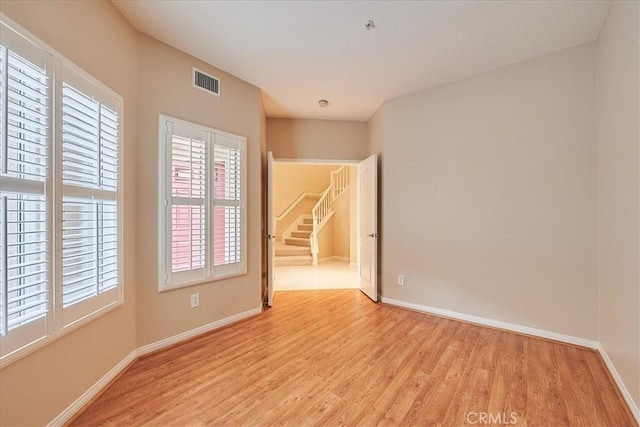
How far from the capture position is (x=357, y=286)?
16.7ft

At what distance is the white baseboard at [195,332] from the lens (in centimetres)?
263

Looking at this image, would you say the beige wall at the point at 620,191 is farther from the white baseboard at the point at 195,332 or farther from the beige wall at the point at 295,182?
the beige wall at the point at 295,182

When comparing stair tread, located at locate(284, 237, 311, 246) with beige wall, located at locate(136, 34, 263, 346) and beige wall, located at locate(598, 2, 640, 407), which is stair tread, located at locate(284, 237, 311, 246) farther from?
beige wall, located at locate(598, 2, 640, 407)

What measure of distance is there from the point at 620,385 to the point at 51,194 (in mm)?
3909

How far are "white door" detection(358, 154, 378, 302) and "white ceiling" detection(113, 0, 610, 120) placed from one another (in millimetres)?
1283

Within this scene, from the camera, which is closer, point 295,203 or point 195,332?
point 195,332

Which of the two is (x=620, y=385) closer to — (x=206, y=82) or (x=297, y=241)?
(x=206, y=82)

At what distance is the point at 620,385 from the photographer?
2082 mm

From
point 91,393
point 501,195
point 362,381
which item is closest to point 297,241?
point 501,195

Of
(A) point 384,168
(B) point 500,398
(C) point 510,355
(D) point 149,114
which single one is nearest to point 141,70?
(D) point 149,114

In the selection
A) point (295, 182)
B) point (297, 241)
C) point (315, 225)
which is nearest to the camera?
point (315, 225)

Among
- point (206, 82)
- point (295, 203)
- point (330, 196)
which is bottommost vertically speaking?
point (295, 203)

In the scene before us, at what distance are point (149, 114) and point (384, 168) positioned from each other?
115 inches

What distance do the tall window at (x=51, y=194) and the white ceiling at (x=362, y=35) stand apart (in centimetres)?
97
